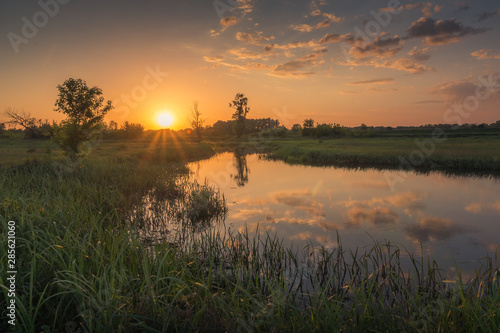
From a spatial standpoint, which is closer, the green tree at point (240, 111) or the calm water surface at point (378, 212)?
the calm water surface at point (378, 212)

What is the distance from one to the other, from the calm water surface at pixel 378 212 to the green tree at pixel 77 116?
1250 centimetres

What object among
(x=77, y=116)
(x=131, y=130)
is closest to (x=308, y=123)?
(x=131, y=130)

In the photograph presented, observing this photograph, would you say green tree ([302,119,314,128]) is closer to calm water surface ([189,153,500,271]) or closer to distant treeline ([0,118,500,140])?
distant treeline ([0,118,500,140])

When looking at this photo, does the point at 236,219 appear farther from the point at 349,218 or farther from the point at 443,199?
the point at 443,199

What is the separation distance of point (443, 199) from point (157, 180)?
19.5 meters

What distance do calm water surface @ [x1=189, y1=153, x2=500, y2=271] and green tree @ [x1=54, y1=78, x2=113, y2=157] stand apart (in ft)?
41.0

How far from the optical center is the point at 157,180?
18016mm

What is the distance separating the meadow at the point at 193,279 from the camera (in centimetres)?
372

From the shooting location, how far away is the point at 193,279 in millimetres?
5789

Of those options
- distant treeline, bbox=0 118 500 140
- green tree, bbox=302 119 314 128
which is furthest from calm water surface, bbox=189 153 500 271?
green tree, bbox=302 119 314 128

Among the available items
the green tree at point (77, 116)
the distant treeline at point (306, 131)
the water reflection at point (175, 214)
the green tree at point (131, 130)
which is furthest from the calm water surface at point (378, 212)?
the green tree at point (131, 130)

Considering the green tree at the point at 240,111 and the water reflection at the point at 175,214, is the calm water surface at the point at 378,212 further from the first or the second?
the green tree at the point at 240,111

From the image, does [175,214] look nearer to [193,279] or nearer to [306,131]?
[193,279]

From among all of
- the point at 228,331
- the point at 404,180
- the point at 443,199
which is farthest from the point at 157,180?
the point at 404,180
